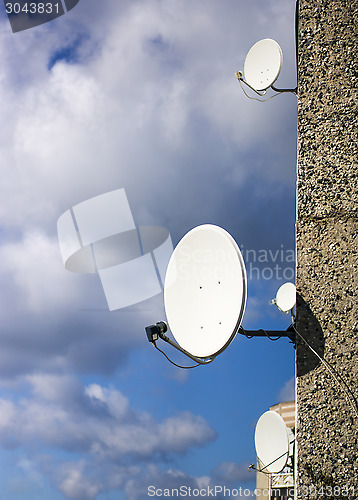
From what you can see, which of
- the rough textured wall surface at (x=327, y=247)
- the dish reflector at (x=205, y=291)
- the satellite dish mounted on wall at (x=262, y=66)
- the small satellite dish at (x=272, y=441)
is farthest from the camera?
the small satellite dish at (x=272, y=441)

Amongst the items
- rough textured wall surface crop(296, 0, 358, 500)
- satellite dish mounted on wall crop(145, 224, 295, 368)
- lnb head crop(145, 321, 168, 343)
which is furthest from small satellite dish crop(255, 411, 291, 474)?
lnb head crop(145, 321, 168, 343)

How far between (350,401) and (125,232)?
5252mm

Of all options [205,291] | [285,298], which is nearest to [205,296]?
[205,291]

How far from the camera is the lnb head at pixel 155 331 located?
3.94 metres

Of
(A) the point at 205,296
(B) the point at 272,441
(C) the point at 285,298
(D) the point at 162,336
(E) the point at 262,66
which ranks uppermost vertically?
(E) the point at 262,66

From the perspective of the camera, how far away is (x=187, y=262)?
4.56 meters

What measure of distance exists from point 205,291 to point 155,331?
0.66 meters

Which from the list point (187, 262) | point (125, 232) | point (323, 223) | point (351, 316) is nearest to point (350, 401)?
point (351, 316)

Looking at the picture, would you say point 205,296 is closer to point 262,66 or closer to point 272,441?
point 262,66

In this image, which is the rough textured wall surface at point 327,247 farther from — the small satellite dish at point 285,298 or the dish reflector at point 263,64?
the small satellite dish at point 285,298

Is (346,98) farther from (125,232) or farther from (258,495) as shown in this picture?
(258,495)

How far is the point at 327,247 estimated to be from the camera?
3861 mm

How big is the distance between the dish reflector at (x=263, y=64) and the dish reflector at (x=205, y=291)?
307 centimetres

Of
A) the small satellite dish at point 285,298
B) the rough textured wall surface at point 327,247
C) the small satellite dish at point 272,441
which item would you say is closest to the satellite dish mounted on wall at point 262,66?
the rough textured wall surface at point 327,247
